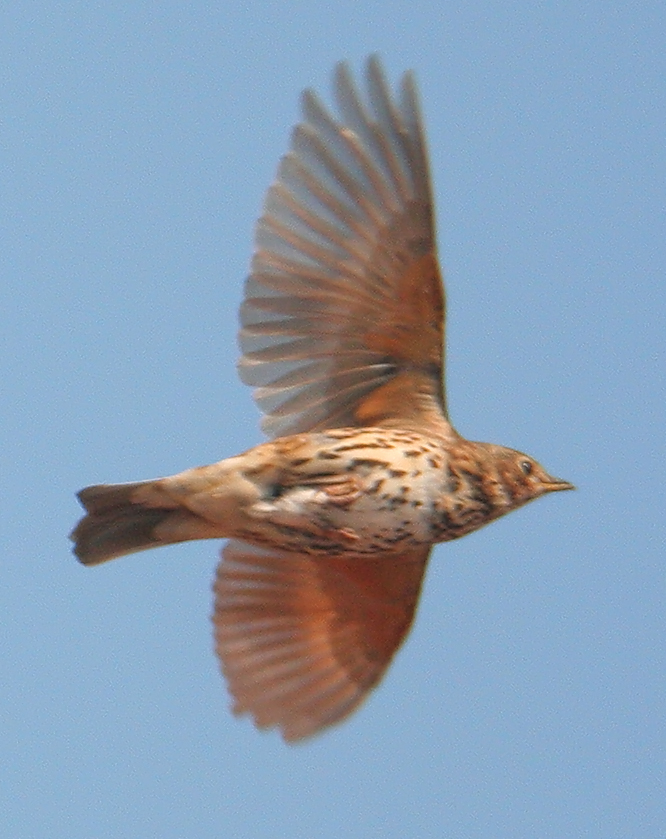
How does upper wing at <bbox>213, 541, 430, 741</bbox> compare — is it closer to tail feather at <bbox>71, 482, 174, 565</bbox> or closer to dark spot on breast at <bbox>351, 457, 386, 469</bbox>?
tail feather at <bbox>71, 482, 174, 565</bbox>

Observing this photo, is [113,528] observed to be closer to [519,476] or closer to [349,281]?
[349,281]

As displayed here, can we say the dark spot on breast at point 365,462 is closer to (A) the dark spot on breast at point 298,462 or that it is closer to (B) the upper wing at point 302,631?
(A) the dark spot on breast at point 298,462

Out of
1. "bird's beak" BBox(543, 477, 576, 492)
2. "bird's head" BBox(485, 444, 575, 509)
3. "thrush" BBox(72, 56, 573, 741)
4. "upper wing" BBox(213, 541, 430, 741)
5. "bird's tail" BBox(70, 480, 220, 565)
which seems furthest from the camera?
"upper wing" BBox(213, 541, 430, 741)

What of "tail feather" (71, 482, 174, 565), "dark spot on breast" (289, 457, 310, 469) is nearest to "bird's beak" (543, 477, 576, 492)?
"dark spot on breast" (289, 457, 310, 469)

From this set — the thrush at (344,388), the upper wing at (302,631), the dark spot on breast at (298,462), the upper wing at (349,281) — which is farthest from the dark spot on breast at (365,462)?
the upper wing at (302,631)

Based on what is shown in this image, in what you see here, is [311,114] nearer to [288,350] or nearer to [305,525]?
[288,350]

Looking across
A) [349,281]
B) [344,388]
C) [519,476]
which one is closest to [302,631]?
[344,388]

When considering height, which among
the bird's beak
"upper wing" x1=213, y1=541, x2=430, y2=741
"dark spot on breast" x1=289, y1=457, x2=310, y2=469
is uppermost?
"dark spot on breast" x1=289, y1=457, x2=310, y2=469

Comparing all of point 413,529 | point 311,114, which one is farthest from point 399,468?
point 311,114
